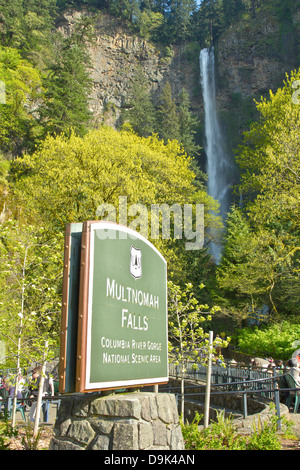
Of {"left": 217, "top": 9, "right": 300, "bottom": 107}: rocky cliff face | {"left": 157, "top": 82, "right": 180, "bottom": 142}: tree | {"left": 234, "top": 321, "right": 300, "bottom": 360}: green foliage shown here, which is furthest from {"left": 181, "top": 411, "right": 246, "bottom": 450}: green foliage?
{"left": 217, "top": 9, "right": 300, "bottom": 107}: rocky cliff face

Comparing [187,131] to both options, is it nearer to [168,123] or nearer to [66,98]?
[168,123]

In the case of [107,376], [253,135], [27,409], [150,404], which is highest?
[253,135]

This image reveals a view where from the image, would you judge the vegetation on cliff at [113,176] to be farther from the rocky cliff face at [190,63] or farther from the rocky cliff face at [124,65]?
the rocky cliff face at [124,65]

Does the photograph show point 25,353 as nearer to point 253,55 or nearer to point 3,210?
point 3,210

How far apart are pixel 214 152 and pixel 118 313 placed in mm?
56161

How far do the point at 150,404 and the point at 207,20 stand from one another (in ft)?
277

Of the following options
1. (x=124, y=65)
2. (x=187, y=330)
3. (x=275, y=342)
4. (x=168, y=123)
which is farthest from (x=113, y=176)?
(x=124, y=65)

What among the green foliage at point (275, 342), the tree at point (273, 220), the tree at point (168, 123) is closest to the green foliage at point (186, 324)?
the tree at point (273, 220)

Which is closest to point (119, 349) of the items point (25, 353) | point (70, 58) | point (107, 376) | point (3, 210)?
point (107, 376)

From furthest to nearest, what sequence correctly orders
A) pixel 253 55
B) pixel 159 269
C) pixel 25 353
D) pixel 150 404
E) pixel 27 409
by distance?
pixel 253 55, pixel 27 409, pixel 25 353, pixel 159 269, pixel 150 404

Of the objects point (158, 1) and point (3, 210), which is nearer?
point (3, 210)

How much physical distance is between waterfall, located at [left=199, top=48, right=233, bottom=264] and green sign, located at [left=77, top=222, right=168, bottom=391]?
137 feet

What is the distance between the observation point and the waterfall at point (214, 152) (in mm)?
52906

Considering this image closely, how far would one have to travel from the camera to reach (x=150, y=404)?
426 centimetres
